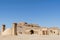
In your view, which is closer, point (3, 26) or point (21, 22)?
point (3, 26)

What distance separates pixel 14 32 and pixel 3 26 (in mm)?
4356

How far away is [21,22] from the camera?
198 ft

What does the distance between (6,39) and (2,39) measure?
0.59 metres

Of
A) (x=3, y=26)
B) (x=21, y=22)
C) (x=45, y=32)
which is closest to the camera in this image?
(x=3, y=26)

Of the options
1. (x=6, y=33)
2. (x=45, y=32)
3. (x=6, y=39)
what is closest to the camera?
(x=6, y=39)

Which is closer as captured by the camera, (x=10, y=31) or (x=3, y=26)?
(x=10, y=31)

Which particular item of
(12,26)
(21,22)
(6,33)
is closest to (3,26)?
(12,26)

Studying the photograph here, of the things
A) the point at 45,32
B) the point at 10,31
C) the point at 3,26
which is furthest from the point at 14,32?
the point at 45,32

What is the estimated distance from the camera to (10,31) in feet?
87.1

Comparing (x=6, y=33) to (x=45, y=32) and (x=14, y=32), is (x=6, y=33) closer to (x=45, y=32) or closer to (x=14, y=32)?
(x=14, y=32)

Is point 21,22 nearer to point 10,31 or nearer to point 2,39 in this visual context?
point 10,31

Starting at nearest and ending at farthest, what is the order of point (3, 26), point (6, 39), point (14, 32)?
point (6, 39), point (14, 32), point (3, 26)

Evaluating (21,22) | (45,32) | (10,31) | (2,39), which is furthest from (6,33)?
(21,22)

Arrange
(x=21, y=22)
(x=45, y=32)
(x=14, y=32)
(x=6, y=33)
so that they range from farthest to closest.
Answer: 1. (x=21, y=22)
2. (x=45, y=32)
3. (x=14, y=32)
4. (x=6, y=33)
